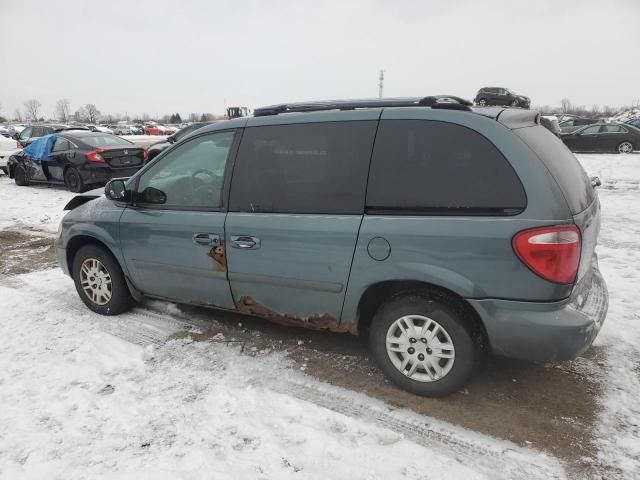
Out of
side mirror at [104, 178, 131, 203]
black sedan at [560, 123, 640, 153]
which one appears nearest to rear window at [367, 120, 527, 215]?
side mirror at [104, 178, 131, 203]

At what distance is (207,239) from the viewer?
11.3ft

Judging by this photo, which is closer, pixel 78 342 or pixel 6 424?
pixel 6 424

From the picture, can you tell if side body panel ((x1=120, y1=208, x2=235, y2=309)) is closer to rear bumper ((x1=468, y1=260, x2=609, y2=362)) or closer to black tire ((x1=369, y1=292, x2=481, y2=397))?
black tire ((x1=369, y1=292, x2=481, y2=397))

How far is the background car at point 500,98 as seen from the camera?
27314 millimetres

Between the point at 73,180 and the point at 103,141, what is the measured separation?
47.6 inches

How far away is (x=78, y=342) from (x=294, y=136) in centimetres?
248

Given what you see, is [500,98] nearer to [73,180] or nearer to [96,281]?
[73,180]

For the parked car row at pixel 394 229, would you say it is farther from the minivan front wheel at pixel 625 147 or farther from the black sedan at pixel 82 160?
the minivan front wheel at pixel 625 147

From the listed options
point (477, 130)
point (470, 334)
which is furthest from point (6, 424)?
point (477, 130)

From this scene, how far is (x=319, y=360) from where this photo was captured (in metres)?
3.44

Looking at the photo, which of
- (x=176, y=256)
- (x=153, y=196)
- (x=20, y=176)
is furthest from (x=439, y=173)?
(x=20, y=176)

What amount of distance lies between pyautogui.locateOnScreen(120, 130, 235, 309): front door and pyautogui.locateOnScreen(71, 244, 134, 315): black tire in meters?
0.25

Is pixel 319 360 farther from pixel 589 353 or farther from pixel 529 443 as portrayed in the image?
pixel 589 353

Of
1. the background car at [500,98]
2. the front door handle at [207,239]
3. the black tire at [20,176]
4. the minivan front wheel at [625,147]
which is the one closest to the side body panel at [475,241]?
the front door handle at [207,239]
